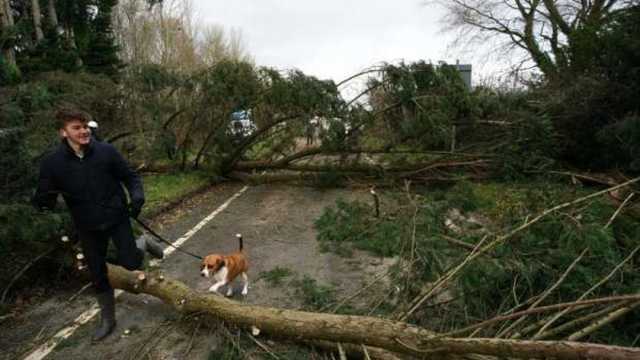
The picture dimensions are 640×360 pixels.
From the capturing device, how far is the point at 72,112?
12.0 ft

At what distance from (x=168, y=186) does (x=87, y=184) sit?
752cm

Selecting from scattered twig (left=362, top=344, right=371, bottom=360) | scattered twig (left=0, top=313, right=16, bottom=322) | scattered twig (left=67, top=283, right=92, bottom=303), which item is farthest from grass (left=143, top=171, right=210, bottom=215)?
scattered twig (left=362, top=344, right=371, bottom=360)

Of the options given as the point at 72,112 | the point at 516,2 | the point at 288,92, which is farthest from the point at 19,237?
the point at 516,2

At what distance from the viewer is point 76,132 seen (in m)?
3.69

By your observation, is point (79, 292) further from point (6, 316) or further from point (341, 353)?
point (341, 353)

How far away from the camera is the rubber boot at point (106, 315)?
13.5ft

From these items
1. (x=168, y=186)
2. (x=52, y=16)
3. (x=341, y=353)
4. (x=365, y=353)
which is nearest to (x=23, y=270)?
(x=341, y=353)

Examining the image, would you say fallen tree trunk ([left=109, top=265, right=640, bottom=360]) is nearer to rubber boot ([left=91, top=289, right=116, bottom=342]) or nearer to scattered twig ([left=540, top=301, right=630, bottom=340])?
rubber boot ([left=91, top=289, right=116, bottom=342])

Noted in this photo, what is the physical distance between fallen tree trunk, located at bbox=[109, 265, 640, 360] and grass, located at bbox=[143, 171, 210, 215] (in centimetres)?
449

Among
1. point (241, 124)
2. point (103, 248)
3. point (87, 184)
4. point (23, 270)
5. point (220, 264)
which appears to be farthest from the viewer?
point (241, 124)

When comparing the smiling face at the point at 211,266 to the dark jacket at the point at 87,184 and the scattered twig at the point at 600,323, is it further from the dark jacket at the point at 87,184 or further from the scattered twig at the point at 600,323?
the scattered twig at the point at 600,323

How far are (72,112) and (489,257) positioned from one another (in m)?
3.83

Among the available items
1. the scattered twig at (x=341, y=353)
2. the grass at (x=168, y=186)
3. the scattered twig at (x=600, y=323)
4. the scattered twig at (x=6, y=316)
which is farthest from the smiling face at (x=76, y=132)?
the grass at (x=168, y=186)

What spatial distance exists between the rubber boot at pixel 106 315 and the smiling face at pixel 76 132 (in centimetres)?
146
